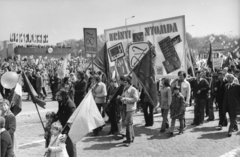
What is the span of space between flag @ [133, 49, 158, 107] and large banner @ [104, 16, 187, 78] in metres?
0.89

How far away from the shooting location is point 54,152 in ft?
13.4

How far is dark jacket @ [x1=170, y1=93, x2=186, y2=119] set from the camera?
7.54 metres

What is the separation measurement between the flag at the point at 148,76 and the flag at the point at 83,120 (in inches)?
138

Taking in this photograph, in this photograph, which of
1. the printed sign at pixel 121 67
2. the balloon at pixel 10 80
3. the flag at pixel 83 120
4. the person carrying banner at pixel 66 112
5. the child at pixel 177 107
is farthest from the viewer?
the printed sign at pixel 121 67

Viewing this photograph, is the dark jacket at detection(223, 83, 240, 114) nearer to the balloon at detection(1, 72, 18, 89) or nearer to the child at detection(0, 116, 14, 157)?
the balloon at detection(1, 72, 18, 89)

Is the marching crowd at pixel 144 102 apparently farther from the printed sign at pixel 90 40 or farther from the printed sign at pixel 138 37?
the printed sign at pixel 138 37

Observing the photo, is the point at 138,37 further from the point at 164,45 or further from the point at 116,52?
the point at 164,45

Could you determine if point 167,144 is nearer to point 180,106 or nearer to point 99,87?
point 180,106

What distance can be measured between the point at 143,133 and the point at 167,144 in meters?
1.24

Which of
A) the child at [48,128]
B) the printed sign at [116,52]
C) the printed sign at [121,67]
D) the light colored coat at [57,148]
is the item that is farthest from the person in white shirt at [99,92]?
the light colored coat at [57,148]

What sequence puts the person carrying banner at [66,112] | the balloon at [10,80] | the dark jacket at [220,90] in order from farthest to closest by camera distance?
the dark jacket at [220,90]
the balloon at [10,80]
the person carrying banner at [66,112]

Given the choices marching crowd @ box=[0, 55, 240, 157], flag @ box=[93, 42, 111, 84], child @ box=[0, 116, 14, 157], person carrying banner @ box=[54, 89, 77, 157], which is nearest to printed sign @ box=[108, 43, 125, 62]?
flag @ box=[93, 42, 111, 84]

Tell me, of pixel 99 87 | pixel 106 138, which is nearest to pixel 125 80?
pixel 99 87

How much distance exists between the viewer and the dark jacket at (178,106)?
7539 millimetres
